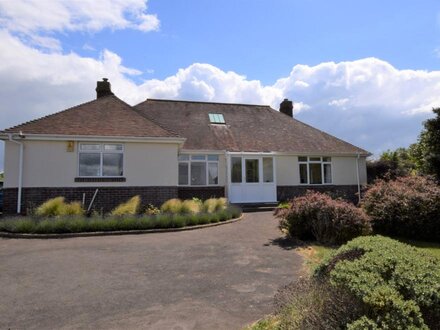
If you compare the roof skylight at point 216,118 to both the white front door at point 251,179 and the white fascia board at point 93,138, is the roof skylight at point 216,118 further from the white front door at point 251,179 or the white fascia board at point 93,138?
the white fascia board at point 93,138

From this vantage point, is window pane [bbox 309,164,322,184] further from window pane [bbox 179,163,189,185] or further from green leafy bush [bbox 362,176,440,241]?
green leafy bush [bbox 362,176,440,241]

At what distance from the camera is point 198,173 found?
62.2 feet

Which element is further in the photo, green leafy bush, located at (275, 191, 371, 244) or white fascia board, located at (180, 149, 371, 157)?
white fascia board, located at (180, 149, 371, 157)

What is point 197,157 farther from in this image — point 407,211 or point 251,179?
point 407,211

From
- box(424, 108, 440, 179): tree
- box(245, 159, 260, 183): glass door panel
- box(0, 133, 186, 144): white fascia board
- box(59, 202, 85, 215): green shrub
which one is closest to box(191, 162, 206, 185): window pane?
box(245, 159, 260, 183): glass door panel

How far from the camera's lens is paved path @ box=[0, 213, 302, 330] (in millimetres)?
4504

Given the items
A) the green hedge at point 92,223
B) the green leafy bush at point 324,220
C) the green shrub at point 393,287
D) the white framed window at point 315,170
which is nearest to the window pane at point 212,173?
the white framed window at point 315,170

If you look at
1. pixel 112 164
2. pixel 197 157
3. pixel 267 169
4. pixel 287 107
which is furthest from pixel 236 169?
pixel 287 107

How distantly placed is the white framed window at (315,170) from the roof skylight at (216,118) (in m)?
5.76

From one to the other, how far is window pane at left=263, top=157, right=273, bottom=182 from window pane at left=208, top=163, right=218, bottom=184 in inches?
105

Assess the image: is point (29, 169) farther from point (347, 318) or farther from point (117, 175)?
point (347, 318)

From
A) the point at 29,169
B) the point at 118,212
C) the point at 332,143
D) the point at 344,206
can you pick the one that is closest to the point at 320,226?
the point at 344,206

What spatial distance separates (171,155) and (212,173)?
164 inches

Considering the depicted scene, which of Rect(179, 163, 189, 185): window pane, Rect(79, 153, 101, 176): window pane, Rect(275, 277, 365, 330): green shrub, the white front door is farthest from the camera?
Rect(179, 163, 189, 185): window pane
